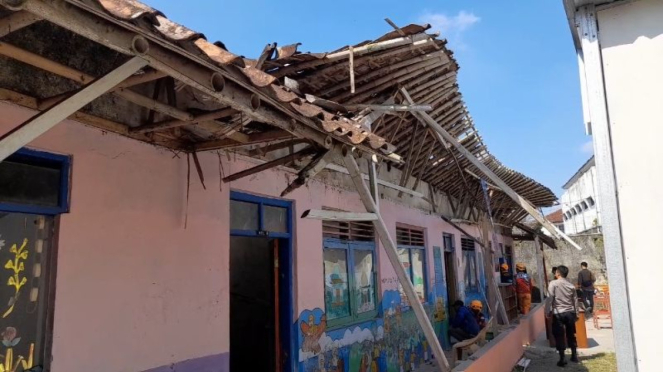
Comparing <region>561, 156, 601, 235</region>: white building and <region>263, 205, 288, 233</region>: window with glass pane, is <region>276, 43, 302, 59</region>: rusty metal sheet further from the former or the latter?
<region>561, 156, 601, 235</region>: white building

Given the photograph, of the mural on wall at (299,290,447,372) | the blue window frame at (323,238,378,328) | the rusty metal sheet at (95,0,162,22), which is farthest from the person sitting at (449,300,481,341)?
the rusty metal sheet at (95,0,162,22)

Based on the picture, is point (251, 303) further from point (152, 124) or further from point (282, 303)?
point (152, 124)

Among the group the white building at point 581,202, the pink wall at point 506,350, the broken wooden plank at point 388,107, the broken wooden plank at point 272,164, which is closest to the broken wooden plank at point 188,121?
the broken wooden plank at point 272,164

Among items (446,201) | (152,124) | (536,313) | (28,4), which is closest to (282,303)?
(152,124)

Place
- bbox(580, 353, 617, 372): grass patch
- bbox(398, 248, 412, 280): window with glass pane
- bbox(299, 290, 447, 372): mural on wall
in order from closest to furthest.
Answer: bbox(299, 290, 447, 372): mural on wall < bbox(580, 353, 617, 372): grass patch < bbox(398, 248, 412, 280): window with glass pane

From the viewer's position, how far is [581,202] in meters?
38.7

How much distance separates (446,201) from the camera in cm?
1273

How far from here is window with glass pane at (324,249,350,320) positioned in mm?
6910

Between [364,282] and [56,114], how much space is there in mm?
6170

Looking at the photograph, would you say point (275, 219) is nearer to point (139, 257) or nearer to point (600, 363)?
point (139, 257)

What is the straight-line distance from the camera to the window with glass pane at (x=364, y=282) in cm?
766

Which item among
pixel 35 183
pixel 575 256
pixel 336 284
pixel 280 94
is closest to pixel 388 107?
pixel 336 284

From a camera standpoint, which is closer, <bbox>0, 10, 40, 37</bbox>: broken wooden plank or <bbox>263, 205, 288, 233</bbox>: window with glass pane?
<bbox>0, 10, 40, 37</bbox>: broken wooden plank

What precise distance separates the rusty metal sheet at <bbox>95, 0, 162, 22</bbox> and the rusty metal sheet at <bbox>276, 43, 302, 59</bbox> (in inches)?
130
